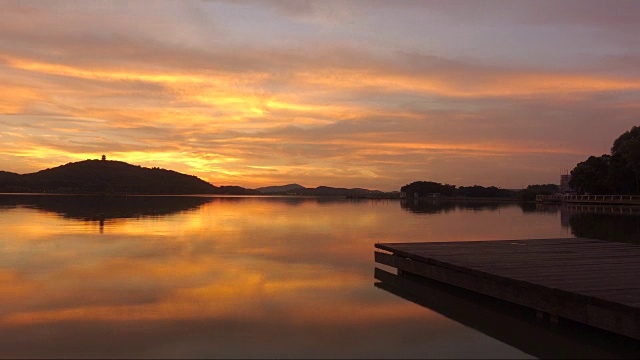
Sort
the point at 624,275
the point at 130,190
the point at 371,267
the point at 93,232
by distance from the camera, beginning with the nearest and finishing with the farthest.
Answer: the point at 624,275 → the point at 371,267 → the point at 93,232 → the point at 130,190

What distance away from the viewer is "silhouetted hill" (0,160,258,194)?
159 metres

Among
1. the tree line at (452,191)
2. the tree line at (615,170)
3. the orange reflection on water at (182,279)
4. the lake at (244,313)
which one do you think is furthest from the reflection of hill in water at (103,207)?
the tree line at (452,191)

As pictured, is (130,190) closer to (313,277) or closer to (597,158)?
(597,158)

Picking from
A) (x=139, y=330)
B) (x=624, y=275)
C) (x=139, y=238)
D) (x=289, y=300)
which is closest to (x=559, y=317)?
(x=624, y=275)

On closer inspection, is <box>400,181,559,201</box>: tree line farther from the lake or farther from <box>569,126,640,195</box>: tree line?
the lake

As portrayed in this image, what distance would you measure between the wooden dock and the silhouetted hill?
153 metres

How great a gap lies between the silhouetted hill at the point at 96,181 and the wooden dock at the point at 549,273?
501 feet

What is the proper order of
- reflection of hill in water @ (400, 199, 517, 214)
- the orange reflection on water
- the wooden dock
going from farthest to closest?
reflection of hill in water @ (400, 199, 517, 214)
the orange reflection on water
the wooden dock

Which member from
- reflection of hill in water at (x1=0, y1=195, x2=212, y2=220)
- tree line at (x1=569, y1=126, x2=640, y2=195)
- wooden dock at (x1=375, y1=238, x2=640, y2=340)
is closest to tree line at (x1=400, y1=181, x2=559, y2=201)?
tree line at (x1=569, y1=126, x2=640, y2=195)

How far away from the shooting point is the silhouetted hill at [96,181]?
A: 159250mm

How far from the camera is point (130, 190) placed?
16012 centimetres

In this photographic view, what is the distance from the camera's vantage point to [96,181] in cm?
16262

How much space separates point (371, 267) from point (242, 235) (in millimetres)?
9074

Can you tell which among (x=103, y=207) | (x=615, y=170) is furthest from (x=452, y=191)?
(x=103, y=207)
